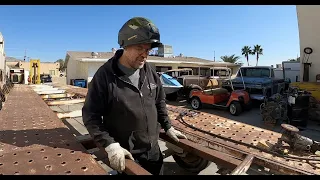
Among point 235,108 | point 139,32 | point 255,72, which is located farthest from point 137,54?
point 255,72

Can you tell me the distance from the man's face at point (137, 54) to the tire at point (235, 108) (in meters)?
8.13

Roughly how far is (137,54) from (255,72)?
1126 centimetres

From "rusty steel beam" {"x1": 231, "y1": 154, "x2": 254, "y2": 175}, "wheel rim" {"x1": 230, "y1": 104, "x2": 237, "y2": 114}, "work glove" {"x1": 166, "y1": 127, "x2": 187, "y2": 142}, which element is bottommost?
"wheel rim" {"x1": 230, "y1": 104, "x2": 237, "y2": 114}

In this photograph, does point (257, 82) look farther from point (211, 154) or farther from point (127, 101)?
point (127, 101)

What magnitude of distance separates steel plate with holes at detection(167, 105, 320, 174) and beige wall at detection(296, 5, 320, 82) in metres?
8.61

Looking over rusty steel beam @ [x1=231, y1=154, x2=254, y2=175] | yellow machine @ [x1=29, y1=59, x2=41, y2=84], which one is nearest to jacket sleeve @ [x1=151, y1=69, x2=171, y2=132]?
rusty steel beam @ [x1=231, y1=154, x2=254, y2=175]

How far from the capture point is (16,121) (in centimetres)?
277

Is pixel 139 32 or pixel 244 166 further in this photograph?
pixel 139 32

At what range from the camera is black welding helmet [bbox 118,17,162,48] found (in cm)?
183

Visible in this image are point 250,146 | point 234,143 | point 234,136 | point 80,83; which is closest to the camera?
point 250,146

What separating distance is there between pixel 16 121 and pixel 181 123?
7.08 ft

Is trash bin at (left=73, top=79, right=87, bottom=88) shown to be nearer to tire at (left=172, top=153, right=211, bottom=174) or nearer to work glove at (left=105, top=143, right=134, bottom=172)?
tire at (left=172, top=153, right=211, bottom=174)

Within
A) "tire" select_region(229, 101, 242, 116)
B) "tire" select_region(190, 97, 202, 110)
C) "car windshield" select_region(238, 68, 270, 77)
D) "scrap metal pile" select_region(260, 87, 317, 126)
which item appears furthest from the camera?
"car windshield" select_region(238, 68, 270, 77)

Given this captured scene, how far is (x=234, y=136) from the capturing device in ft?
8.02
